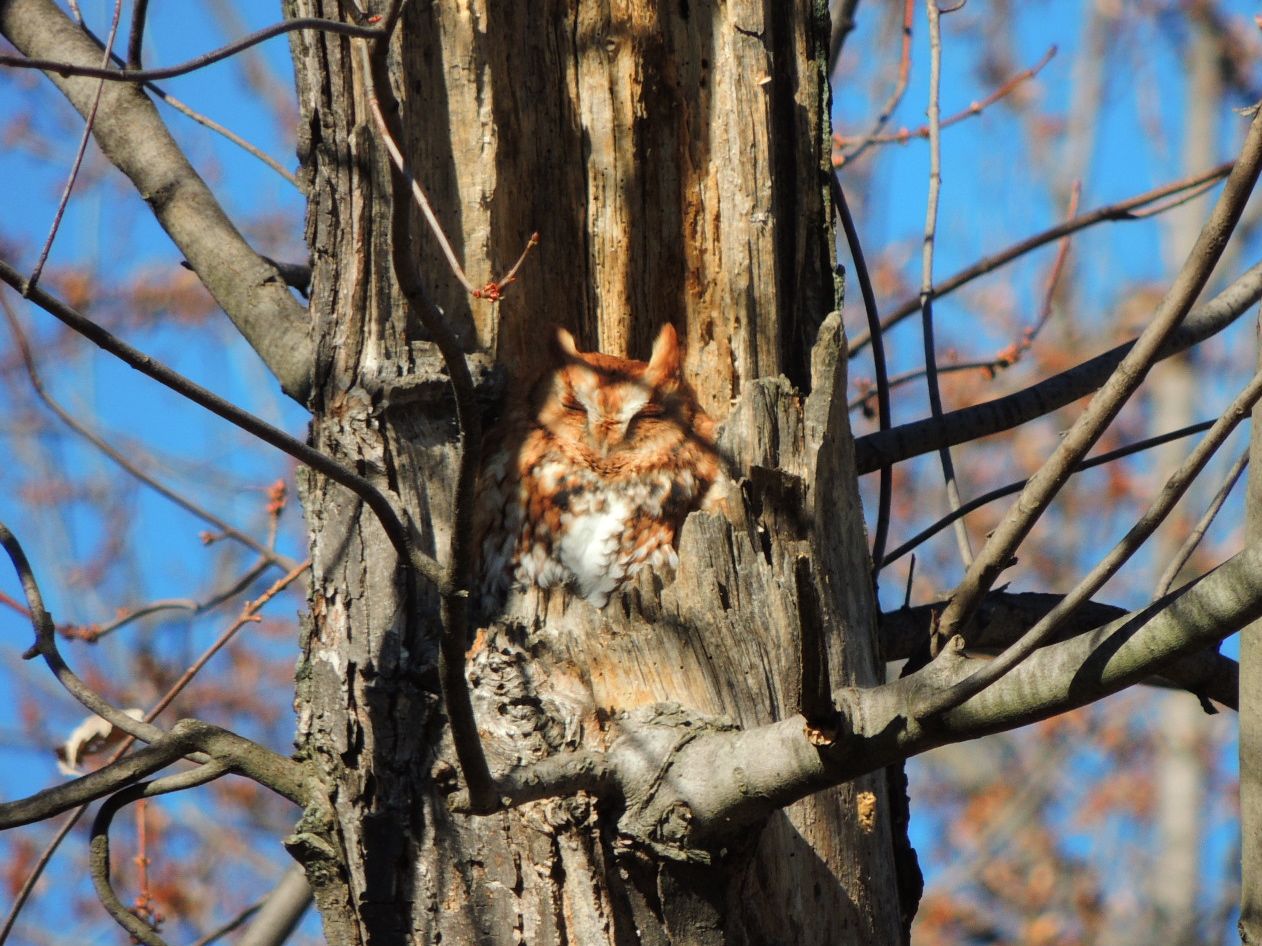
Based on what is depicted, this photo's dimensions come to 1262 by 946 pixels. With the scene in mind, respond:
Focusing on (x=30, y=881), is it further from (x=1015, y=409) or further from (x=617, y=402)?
(x=1015, y=409)

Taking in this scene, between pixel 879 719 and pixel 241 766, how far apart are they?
3.35 feet

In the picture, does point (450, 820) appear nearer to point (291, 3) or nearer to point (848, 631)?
point (848, 631)

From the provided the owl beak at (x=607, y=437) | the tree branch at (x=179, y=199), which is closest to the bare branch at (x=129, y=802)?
the tree branch at (x=179, y=199)

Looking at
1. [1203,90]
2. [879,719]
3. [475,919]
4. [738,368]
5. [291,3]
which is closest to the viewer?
[879,719]

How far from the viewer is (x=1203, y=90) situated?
1015 centimetres

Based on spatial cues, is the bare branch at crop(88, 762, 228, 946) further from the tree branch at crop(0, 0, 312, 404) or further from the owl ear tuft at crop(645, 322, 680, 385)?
the owl ear tuft at crop(645, 322, 680, 385)

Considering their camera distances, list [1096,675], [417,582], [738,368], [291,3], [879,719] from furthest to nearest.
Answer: [738,368]
[291,3]
[417,582]
[879,719]
[1096,675]

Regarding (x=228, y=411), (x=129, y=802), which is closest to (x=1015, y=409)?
(x=228, y=411)

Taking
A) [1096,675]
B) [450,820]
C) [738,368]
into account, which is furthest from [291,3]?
[1096,675]

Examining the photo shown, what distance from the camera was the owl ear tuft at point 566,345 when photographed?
9.75ft

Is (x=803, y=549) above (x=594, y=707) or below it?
above

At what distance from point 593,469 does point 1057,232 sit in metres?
1.30

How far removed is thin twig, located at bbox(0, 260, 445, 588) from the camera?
1.41 metres

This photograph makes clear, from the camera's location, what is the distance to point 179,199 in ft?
8.63
